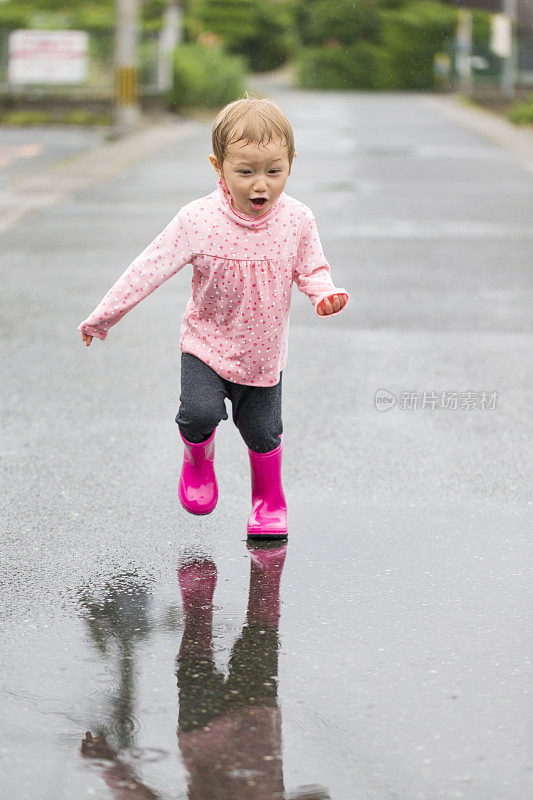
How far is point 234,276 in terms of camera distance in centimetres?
385

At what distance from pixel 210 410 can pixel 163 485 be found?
0.83 metres

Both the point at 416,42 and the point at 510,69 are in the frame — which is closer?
the point at 510,69

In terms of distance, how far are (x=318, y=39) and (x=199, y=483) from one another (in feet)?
170

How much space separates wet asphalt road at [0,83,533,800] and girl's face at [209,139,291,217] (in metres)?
1.07

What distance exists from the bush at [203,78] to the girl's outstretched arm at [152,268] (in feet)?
87.0

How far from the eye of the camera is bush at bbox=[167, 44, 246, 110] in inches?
1174

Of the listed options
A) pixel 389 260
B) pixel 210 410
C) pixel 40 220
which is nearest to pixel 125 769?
pixel 210 410

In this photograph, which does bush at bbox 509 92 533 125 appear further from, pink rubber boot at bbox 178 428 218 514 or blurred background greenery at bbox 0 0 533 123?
pink rubber boot at bbox 178 428 218 514

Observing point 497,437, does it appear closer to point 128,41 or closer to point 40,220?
point 40,220

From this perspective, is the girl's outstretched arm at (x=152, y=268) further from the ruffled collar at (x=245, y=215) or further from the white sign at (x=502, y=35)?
the white sign at (x=502, y=35)

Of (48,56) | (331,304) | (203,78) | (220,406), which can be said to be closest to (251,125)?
(331,304)

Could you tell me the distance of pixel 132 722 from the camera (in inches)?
116

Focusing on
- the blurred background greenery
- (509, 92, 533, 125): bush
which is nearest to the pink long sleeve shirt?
(509, 92, 533, 125): bush

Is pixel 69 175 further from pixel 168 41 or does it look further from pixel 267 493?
pixel 168 41
